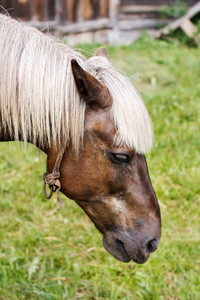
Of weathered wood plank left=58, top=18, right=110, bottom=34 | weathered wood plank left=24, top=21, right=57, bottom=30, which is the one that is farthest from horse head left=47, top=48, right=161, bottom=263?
weathered wood plank left=58, top=18, right=110, bottom=34

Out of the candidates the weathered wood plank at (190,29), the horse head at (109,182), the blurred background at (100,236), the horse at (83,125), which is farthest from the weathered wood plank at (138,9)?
the horse head at (109,182)

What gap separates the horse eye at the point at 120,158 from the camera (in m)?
1.77

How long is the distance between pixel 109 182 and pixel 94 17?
287 inches

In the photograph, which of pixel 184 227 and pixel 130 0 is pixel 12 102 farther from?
pixel 130 0

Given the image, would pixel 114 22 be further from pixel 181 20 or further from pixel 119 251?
pixel 119 251

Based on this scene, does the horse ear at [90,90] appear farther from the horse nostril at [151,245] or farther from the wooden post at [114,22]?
the wooden post at [114,22]

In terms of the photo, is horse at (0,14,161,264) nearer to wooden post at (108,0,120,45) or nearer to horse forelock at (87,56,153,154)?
horse forelock at (87,56,153,154)

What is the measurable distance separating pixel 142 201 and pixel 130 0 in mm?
8004

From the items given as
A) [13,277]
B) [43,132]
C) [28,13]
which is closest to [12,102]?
[43,132]

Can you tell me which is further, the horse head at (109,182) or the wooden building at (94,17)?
the wooden building at (94,17)

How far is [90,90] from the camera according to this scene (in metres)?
1.69

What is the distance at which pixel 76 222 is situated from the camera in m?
3.35

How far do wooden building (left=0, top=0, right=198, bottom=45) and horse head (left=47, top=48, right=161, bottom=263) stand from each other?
5.59 m

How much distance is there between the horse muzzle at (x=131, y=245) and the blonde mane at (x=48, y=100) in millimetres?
497
